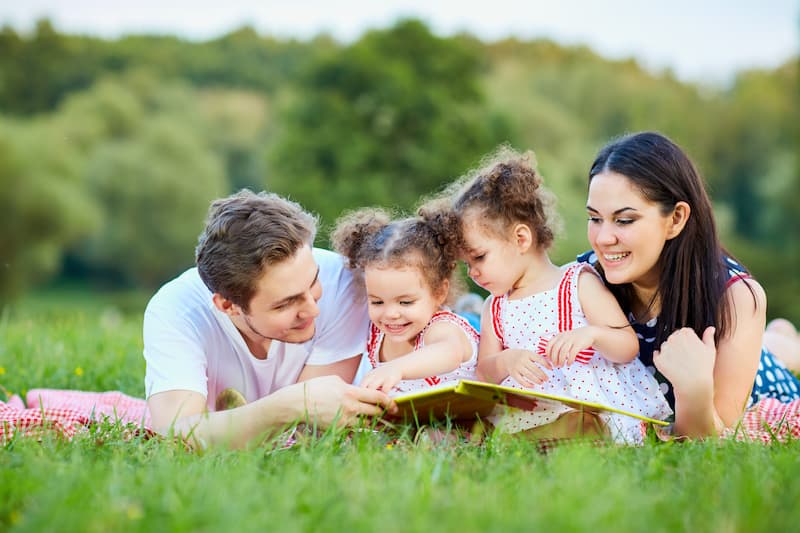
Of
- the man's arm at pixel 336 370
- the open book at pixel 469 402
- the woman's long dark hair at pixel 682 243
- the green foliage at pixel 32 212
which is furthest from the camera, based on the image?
the green foliage at pixel 32 212

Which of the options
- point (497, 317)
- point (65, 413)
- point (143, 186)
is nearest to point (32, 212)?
point (143, 186)

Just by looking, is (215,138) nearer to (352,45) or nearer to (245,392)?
(352,45)

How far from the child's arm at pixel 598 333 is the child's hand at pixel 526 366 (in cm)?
8

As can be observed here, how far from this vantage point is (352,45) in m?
26.5

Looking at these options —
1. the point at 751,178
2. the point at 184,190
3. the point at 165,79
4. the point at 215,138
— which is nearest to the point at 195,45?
the point at 165,79

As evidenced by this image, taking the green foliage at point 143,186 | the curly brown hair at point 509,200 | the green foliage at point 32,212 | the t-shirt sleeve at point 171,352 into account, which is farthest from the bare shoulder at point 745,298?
the green foliage at point 143,186

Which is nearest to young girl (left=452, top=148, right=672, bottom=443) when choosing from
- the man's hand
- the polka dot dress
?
the polka dot dress

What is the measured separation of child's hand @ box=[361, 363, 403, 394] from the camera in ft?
12.1

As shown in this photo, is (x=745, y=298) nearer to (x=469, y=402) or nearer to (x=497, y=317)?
(x=497, y=317)

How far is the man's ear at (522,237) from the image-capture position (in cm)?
400

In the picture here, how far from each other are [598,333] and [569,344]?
0.16m

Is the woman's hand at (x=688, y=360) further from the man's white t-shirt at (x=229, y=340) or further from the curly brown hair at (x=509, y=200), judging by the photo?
the man's white t-shirt at (x=229, y=340)

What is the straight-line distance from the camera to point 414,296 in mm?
4016

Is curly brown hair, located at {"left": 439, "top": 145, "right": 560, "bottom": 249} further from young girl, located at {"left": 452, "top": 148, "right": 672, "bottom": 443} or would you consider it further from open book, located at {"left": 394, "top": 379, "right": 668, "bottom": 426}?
open book, located at {"left": 394, "top": 379, "right": 668, "bottom": 426}
